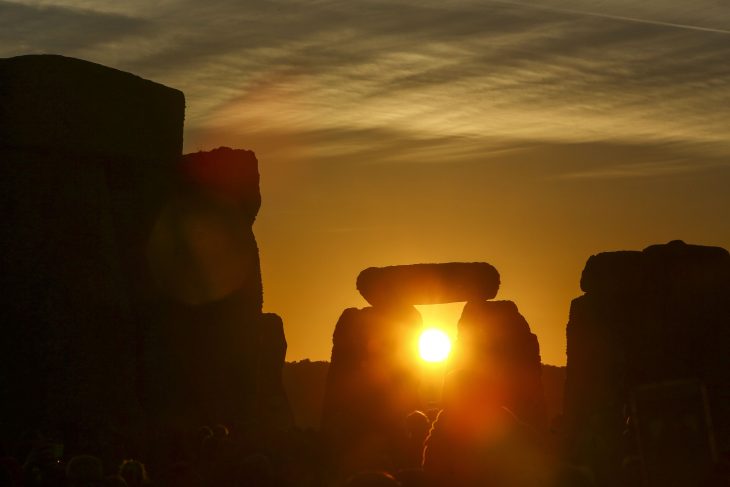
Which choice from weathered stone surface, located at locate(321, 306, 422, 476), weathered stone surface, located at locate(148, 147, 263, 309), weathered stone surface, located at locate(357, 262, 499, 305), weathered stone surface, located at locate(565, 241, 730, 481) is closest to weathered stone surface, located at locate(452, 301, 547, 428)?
weathered stone surface, located at locate(357, 262, 499, 305)

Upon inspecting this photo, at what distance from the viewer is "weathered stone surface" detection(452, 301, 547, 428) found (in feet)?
81.0

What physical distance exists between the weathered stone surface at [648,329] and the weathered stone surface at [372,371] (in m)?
4.50

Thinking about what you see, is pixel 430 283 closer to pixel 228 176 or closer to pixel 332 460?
pixel 228 176

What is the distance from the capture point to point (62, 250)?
19.1 m

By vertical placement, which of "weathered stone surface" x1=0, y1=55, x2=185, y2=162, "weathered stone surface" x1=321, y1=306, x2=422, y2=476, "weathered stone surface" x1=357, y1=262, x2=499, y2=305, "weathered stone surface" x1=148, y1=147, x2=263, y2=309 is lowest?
A: "weathered stone surface" x1=321, y1=306, x2=422, y2=476

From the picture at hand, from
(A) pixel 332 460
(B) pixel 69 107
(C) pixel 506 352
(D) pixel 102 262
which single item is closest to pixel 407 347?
(C) pixel 506 352

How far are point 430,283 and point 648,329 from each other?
6.14 meters

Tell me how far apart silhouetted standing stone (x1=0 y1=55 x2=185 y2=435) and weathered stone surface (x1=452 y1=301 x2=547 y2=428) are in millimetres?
7531

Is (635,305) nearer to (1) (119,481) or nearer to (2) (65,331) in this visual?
(2) (65,331)

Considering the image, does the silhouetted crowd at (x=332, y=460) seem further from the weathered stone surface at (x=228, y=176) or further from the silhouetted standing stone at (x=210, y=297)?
the weathered stone surface at (x=228, y=176)

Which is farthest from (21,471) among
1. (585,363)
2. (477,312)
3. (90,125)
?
(477,312)

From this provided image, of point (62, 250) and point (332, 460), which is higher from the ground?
point (62, 250)

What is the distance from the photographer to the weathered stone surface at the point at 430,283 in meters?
26.4

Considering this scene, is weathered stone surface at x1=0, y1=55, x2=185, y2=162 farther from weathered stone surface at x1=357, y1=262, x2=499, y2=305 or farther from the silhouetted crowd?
weathered stone surface at x1=357, y1=262, x2=499, y2=305
